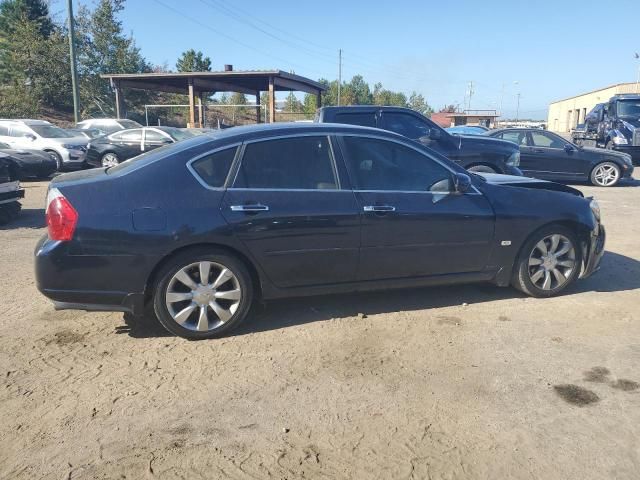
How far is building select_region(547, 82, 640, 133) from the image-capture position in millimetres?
54287

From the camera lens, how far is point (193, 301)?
402cm

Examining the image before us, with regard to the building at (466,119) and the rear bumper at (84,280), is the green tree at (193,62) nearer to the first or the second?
the building at (466,119)

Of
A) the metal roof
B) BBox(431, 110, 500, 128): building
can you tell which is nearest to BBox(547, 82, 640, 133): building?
BBox(431, 110, 500, 128): building

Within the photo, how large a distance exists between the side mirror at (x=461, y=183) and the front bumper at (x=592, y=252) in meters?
1.42

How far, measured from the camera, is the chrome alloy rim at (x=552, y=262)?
195 inches

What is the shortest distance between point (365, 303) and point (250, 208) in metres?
1.54

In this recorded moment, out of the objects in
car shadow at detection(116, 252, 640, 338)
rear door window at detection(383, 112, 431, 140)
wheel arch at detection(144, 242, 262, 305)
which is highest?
rear door window at detection(383, 112, 431, 140)

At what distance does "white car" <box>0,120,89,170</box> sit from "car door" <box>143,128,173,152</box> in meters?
2.10

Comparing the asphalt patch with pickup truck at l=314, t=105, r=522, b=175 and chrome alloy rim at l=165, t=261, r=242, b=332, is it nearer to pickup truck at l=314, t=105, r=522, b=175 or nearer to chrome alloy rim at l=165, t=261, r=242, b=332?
chrome alloy rim at l=165, t=261, r=242, b=332

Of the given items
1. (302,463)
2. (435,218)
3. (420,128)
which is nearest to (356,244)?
(435,218)

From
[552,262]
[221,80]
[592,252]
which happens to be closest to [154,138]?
[221,80]

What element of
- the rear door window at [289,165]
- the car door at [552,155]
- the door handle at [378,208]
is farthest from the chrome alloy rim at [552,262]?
the car door at [552,155]

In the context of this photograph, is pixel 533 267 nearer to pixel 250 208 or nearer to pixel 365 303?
pixel 365 303

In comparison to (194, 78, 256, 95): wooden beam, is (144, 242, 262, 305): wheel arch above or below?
below
